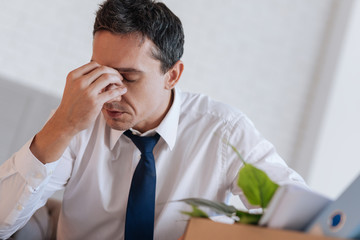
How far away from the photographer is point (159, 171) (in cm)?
157

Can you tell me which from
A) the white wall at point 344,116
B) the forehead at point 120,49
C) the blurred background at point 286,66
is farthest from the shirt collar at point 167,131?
the white wall at point 344,116

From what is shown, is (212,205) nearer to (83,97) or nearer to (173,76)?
(83,97)

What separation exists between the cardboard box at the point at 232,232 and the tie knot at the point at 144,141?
0.73 m

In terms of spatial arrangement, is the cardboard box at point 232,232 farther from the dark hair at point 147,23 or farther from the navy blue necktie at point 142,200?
the dark hair at point 147,23

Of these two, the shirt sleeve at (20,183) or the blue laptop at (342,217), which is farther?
the shirt sleeve at (20,183)

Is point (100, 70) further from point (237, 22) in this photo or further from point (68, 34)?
point (237, 22)

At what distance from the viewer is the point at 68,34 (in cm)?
246

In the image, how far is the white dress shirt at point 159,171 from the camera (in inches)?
59.9

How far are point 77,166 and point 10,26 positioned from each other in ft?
3.72

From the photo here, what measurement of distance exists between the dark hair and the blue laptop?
36.9 inches

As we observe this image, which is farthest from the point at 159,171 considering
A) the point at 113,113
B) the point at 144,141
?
the point at 113,113

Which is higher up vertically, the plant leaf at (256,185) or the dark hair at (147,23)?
the dark hair at (147,23)

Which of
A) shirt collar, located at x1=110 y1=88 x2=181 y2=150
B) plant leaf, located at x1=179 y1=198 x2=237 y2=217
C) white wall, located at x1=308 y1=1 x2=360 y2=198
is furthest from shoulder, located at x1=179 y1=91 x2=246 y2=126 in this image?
white wall, located at x1=308 y1=1 x2=360 y2=198

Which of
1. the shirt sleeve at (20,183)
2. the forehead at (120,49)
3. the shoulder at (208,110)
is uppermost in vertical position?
the forehead at (120,49)
